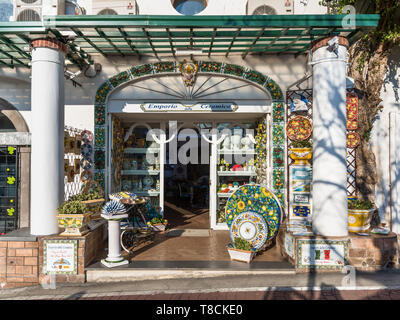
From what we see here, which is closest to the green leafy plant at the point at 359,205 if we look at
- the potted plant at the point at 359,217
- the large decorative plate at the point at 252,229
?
the potted plant at the point at 359,217

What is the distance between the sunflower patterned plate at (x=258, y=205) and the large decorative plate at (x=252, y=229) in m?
0.19

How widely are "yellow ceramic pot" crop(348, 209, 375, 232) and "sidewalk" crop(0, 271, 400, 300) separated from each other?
2.70 feet

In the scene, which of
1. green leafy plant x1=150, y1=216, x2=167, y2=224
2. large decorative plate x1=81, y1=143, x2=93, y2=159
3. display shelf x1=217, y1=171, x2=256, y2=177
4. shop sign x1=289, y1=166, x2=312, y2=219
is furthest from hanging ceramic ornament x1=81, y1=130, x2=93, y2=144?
shop sign x1=289, y1=166, x2=312, y2=219

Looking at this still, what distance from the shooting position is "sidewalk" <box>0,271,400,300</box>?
437cm

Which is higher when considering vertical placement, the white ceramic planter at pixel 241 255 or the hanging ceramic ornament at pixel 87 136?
the hanging ceramic ornament at pixel 87 136

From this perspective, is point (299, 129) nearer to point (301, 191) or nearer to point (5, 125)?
point (301, 191)

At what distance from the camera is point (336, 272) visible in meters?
5.02

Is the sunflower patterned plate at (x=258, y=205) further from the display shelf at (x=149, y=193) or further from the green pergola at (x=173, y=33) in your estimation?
the green pergola at (x=173, y=33)

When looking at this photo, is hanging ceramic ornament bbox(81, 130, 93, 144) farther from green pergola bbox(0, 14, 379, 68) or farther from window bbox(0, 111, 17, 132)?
window bbox(0, 111, 17, 132)

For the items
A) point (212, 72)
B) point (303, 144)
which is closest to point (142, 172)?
point (212, 72)

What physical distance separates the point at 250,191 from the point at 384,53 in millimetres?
4261

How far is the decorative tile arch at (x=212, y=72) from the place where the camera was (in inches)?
282
